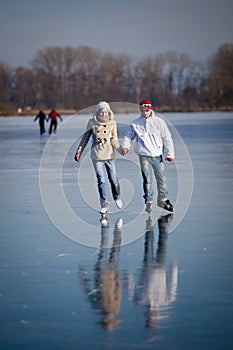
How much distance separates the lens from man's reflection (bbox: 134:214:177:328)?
15.9 feet

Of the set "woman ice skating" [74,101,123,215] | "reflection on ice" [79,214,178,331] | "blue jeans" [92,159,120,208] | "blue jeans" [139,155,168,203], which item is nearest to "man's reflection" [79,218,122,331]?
"reflection on ice" [79,214,178,331]

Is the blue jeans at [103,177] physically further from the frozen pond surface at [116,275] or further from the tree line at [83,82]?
the tree line at [83,82]

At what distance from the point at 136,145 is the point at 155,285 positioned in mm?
4428

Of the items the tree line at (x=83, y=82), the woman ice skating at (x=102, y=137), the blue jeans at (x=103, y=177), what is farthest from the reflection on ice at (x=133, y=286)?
the tree line at (x=83, y=82)

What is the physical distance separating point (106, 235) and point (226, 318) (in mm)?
3329

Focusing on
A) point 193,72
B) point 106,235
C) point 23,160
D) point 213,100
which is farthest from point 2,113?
point 106,235

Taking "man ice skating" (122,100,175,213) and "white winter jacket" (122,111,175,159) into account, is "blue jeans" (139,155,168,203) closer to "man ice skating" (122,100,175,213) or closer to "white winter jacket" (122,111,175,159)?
"man ice skating" (122,100,175,213)

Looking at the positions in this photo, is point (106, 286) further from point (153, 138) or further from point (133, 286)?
point (153, 138)

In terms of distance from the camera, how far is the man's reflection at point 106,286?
4.74 metres

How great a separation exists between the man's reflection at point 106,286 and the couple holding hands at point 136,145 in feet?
A: 7.31

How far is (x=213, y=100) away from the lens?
3979 inches

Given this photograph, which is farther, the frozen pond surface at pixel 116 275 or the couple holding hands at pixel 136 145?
the couple holding hands at pixel 136 145

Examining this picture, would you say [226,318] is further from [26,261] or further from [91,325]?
[26,261]

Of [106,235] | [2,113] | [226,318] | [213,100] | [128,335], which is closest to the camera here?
[128,335]
